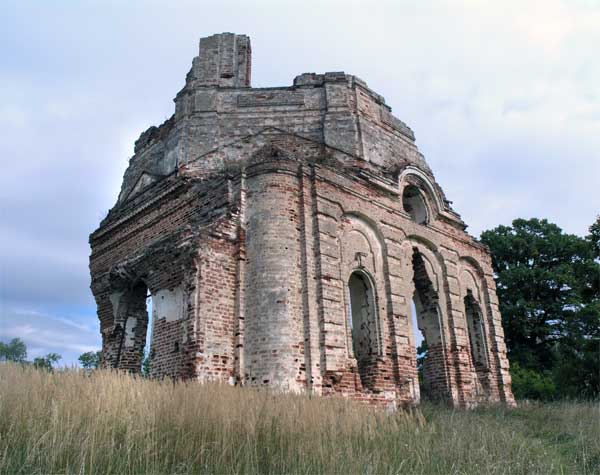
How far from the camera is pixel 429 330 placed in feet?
45.5

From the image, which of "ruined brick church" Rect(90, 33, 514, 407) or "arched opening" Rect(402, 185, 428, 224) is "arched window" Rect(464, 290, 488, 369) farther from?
"arched opening" Rect(402, 185, 428, 224)

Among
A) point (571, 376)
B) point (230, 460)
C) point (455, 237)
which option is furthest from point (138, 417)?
point (571, 376)

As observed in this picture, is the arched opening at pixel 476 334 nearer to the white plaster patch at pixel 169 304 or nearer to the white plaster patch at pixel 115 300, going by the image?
Answer: the white plaster patch at pixel 169 304

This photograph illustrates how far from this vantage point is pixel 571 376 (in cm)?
1956

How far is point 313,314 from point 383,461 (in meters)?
5.43

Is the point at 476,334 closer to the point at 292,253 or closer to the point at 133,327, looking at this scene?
the point at 292,253

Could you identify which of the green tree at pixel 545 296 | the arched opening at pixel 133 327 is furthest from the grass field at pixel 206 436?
the green tree at pixel 545 296

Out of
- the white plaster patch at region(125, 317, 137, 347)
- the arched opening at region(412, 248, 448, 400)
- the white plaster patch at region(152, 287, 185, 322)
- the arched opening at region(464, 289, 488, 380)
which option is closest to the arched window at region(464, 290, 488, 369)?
the arched opening at region(464, 289, 488, 380)

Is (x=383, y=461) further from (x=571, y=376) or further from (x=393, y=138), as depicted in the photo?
(x=571, y=376)

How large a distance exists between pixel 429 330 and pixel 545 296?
1303 cm

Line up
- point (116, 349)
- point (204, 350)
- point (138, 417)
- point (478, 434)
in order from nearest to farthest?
point (138, 417) < point (478, 434) < point (204, 350) < point (116, 349)

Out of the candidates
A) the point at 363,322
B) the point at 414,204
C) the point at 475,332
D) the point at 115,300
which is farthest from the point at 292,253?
the point at 475,332

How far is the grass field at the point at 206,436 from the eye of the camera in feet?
12.9

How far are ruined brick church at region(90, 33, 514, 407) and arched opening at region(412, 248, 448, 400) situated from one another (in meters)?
0.04
